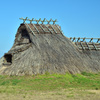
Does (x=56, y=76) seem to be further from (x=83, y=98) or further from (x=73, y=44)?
(x=73, y=44)

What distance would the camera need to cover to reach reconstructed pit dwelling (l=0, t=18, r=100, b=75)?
1781 cm

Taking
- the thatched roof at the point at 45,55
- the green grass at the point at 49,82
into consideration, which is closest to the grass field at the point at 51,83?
the green grass at the point at 49,82

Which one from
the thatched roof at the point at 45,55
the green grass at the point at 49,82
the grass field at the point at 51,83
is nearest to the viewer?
the grass field at the point at 51,83

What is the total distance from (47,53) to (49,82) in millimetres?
4748

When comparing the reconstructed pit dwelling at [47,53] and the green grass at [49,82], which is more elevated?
the reconstructed pit dwelling at [47,53]

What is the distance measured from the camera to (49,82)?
1563 centimetres

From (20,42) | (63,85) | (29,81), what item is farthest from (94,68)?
(20,42)

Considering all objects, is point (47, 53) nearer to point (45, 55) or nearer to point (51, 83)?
point (45, 55)

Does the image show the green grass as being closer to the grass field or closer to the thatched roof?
the grass field

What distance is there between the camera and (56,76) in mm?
16891

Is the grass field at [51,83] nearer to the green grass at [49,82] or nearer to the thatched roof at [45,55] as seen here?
the green grass at [49,82]

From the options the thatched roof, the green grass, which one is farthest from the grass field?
the thatched roof

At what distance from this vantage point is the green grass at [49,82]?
47.4 ft

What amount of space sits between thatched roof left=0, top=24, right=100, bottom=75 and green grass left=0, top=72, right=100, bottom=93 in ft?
2.39
